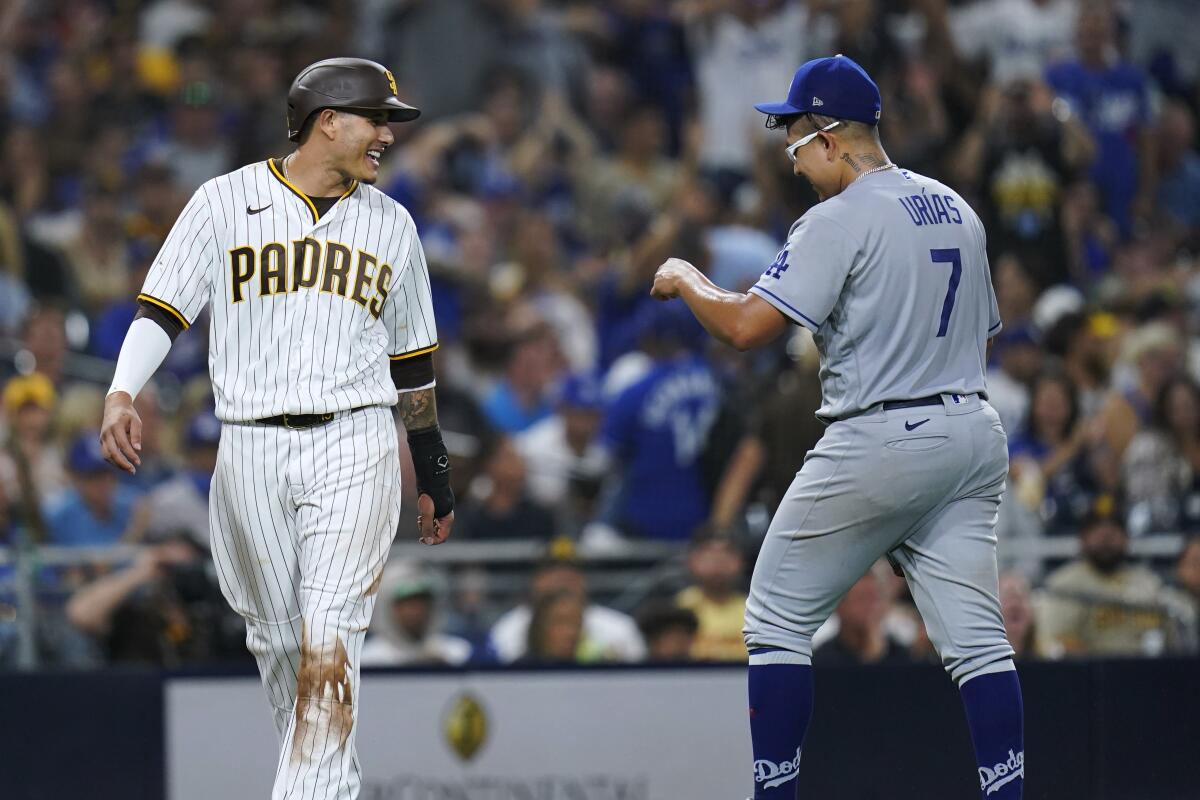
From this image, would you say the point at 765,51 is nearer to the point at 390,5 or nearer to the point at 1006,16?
the point at 1006,16

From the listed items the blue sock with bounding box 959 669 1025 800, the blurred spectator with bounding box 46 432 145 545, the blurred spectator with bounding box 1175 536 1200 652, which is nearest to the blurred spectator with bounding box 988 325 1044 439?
the blurred spectator with bounding box 1175 536 1200 652

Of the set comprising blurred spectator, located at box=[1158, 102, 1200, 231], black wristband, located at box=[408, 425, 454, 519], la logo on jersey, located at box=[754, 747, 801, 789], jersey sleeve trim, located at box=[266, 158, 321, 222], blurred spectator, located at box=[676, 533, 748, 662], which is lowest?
la logo on jersey, located at box=[754, 747, 801, 789]

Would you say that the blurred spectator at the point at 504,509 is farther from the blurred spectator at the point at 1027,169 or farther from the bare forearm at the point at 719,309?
the bare forearm at the point at 719,309

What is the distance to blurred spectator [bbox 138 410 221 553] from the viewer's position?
7.78m

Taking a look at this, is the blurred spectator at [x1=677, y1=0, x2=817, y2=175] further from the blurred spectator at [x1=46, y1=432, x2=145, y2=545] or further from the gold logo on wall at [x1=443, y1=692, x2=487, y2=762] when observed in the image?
the gold logo on wall at [x1=443, y1=692, x2=487, y2=762]

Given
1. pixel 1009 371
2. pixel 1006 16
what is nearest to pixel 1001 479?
pixel 1009 371

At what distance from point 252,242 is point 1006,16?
799 cm

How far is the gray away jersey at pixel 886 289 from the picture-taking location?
444 centimetres

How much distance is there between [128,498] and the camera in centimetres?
823

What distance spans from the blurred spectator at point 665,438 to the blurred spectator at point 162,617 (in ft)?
6.95

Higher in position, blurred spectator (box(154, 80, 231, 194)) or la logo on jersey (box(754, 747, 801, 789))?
blurred spectator (box(154, 80, 231, 194))

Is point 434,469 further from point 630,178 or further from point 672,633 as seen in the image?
point 630,178

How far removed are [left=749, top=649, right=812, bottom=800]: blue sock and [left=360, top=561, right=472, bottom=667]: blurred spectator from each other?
283 centimetres

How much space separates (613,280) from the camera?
33.9 ft
